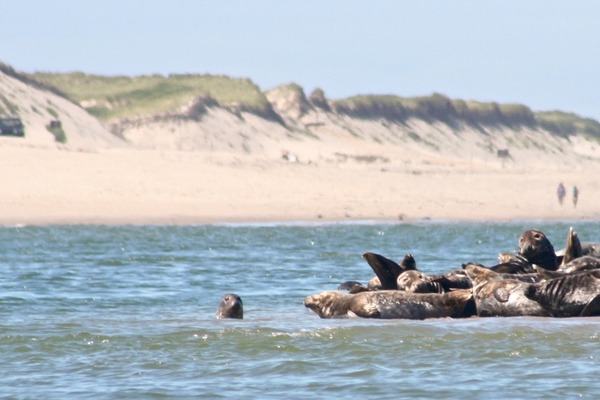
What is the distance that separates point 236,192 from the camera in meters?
44.1

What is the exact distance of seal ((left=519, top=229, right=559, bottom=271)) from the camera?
15727mm

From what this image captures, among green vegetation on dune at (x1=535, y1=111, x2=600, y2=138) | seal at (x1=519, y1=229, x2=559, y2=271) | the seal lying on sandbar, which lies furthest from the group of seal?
green vegetation on dune at (x1=535, y1=111, x2=600, y2=138)

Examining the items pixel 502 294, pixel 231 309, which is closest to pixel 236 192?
pixel 231 309

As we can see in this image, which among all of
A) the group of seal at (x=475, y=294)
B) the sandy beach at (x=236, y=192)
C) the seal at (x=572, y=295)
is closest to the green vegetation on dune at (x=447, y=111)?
the sandy beach at (x=236, y=192)

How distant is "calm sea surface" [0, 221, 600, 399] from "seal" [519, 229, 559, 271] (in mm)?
2240

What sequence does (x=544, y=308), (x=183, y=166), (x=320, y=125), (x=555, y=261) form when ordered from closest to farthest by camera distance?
(x=544, y=308), (x=555, y=261), (x=183, y=166), (x=320, y=125)

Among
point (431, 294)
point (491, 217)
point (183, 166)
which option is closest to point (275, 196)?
point (183, 166)

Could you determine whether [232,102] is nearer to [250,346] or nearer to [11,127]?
[11,127]

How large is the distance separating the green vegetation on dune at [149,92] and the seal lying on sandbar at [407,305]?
5123 centimetres

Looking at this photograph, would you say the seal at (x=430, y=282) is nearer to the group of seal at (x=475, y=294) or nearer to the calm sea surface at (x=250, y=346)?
the group of seal at (x=475, y=294)

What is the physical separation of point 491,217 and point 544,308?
3105 cm

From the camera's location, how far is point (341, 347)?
12172mm

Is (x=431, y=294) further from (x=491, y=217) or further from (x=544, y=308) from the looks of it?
(x=491, y=217)

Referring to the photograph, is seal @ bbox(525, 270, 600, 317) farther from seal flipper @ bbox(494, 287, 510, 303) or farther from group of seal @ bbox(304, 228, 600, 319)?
seal flipper @ bbox(494, 287, 510, 303)
